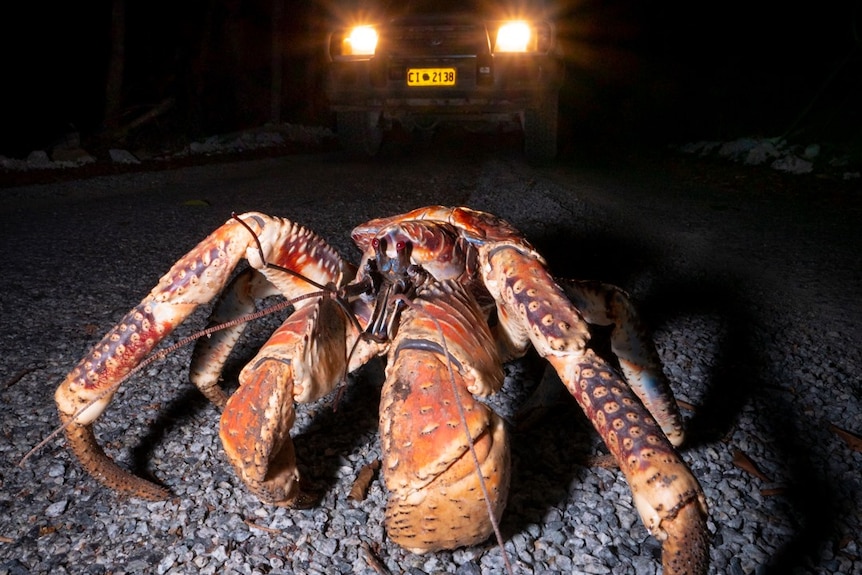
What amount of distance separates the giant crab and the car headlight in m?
5.81

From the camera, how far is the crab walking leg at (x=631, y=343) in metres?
2.03

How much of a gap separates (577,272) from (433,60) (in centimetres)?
408

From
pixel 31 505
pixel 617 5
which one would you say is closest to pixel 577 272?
pixel 31 505

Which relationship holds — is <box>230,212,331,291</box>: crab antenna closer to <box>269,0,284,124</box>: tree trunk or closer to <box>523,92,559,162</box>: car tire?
<box>523,92,559,162</box>: car tire

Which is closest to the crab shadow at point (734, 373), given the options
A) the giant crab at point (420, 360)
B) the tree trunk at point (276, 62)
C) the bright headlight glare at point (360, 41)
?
the giant crab at point (420, 360)

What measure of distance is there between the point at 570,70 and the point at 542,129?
8750 millimetres

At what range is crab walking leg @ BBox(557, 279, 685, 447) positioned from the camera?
6.65ft

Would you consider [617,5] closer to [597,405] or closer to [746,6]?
[746,6]

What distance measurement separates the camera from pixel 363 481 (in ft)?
6.63

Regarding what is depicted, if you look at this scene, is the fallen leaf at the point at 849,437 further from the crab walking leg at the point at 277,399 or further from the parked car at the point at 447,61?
the parked car at the point at 447,61

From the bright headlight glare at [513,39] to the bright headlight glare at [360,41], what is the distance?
4.71ft

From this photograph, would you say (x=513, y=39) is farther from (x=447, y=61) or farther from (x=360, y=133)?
(x=360, y=133)

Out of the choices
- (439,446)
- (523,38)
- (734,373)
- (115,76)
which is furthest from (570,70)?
(439,446)

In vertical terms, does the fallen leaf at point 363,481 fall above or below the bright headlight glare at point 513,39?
below
